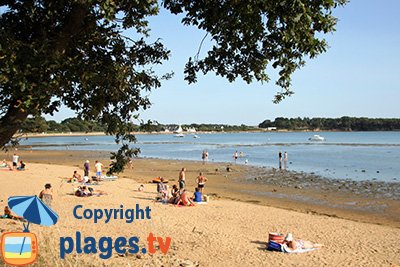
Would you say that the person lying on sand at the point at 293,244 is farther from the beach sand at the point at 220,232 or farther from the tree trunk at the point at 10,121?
the tree trunk at the point at 10,121

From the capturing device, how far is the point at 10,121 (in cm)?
587

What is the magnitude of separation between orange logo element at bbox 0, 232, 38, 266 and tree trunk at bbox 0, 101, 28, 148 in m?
1.41

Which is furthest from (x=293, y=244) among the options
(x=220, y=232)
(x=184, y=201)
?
(x=184, y=201)

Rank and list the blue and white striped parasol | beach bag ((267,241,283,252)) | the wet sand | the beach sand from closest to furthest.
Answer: the blue and white striped parasol
the beach sand
beach bag ((267,241,283,252))
the wet sand

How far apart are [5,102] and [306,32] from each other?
440cm

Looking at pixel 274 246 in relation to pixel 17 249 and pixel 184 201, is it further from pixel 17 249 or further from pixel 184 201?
pixel 17 249

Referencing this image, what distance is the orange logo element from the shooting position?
602 centimetres

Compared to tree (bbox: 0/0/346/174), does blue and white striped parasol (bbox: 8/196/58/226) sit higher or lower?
lower

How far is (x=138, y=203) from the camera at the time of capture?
19.2 metres

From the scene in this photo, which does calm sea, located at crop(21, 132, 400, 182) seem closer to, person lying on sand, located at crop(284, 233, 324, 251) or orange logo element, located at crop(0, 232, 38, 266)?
person lying on sand, located at crop(284, 233, 324, 251)

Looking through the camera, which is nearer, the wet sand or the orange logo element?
the orange logo element

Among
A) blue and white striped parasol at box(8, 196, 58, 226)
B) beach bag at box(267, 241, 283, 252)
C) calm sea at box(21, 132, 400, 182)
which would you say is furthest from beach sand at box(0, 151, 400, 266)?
calm sea at box(21, 132, 400, 182)

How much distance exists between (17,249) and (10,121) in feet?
6.42

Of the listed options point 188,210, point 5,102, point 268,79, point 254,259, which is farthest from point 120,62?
point 188,210
